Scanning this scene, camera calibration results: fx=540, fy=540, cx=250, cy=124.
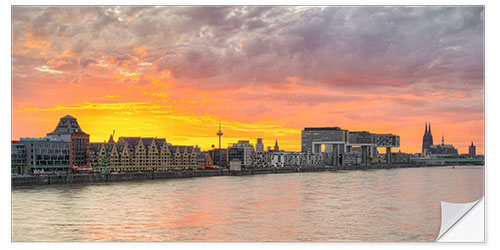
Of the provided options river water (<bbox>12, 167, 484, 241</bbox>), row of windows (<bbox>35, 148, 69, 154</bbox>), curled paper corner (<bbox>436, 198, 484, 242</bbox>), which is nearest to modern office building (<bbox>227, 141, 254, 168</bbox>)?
row of windows (<bbox>35, 148, 69, 154</bbox>)

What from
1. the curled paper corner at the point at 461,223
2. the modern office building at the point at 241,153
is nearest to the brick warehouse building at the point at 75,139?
the modern office building at the point at 241,153

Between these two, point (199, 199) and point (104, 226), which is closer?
point (104, 226)

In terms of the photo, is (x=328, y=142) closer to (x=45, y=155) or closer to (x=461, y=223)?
(x=45, y=155)

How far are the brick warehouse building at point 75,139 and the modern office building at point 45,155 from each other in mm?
3988

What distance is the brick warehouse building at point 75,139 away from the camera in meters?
85.2

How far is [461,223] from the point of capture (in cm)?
1694

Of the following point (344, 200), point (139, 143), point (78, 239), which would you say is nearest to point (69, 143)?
point (139, 143)

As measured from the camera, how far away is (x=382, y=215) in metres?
29.2

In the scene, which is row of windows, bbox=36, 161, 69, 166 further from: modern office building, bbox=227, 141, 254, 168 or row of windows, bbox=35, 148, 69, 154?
modern office building, bbox=227, 141, 254, 168

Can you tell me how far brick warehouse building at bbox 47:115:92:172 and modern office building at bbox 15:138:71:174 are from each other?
13.1 ft
